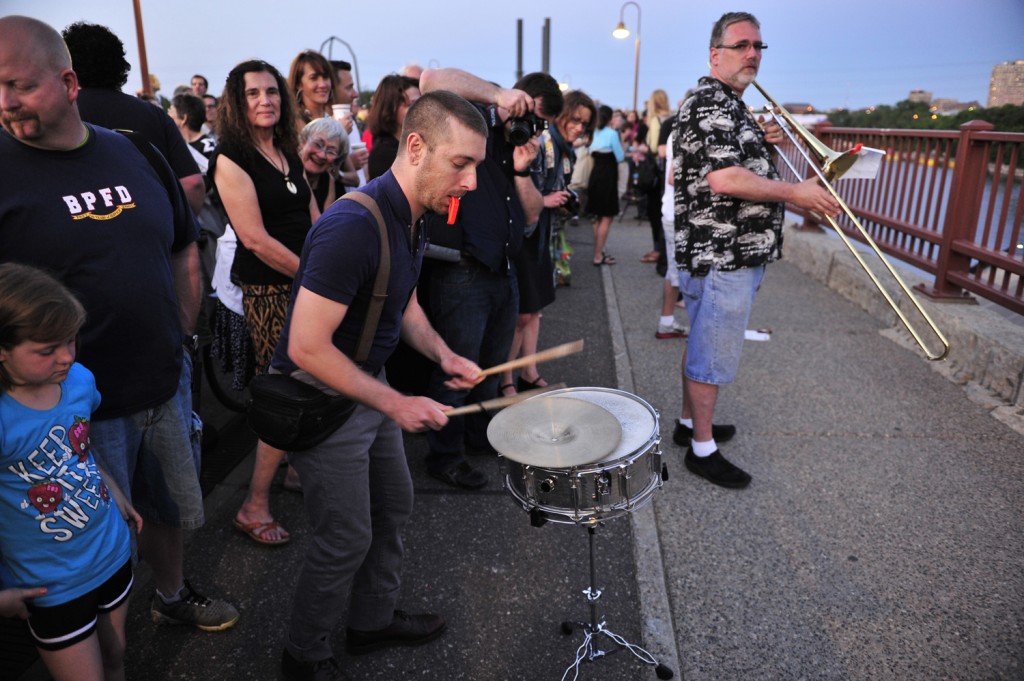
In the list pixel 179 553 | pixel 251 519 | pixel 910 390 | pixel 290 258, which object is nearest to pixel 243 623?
pixel 179 553

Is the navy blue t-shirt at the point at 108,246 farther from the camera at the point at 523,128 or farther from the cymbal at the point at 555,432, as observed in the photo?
the camera at the point at 523,128

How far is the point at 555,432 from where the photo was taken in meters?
2.18

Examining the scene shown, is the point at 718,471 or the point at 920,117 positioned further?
the point at 920,117

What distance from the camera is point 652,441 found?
2268 mm

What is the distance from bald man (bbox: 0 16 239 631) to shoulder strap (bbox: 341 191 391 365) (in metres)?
0.70

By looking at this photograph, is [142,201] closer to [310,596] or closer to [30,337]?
[30,337]

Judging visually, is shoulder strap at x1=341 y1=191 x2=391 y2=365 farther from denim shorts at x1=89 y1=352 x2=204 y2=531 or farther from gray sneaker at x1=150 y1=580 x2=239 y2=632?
gray sneaker at x1=150 y1=580 x2=239 y2=632

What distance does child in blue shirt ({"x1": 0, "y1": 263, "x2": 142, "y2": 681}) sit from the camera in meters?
1.76

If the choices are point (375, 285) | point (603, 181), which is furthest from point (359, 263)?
point (603, 181)

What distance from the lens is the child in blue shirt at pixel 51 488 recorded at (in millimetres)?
1761

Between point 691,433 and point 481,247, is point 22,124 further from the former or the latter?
point 691,433

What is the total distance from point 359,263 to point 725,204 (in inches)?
88.2

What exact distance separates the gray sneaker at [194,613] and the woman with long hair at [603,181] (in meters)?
7.36

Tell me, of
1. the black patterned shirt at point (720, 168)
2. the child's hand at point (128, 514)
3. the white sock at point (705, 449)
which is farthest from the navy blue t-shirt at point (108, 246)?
the white sock at point (705, 449)
